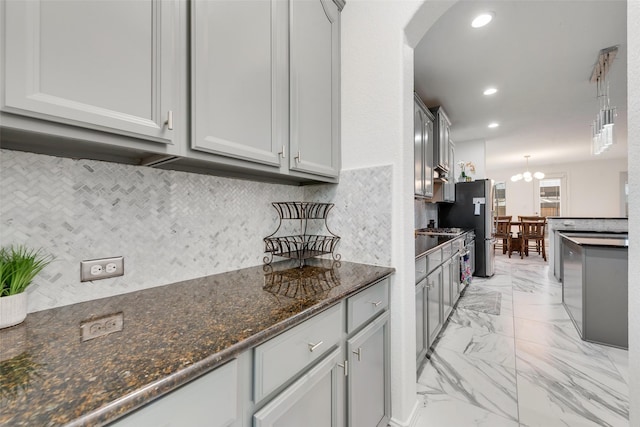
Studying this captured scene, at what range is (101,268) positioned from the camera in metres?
0.96

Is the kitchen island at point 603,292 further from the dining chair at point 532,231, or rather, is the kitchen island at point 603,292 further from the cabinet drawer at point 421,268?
the dining chair at point 532,231

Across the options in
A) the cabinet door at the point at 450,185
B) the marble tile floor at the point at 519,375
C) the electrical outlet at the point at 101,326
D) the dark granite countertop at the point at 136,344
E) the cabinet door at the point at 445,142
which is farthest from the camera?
the cabinet door at the point at 450,185

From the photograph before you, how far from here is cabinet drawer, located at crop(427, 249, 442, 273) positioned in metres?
2.05

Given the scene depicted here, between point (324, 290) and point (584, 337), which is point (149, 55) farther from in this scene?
point (584, 337)

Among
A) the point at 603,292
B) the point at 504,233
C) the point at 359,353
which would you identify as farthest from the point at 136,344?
the point at 504,233

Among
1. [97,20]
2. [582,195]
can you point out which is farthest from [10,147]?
[582,195]

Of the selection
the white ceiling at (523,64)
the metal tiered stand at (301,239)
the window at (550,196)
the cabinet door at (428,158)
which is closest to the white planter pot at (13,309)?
the metal tiered stand at (301,239)

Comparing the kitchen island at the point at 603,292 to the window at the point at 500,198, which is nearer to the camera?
the kitchen island at the point at 603,292

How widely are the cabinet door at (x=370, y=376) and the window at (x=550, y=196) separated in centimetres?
1014

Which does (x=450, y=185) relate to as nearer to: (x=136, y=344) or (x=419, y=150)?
(x=419, y=150)

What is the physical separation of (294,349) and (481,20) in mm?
2715

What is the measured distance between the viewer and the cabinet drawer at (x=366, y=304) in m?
1.13

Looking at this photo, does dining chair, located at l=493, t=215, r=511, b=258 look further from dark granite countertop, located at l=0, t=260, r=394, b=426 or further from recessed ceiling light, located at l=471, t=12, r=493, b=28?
dark granite countertop, located at l=0, t=260, r=394, b=426

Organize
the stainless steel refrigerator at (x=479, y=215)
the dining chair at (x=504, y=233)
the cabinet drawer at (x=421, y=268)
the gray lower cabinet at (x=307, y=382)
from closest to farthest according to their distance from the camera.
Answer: the gray lower cabinet at (x=307, y=382) < the cabinet drawer at (x=421, y=268) < the stainless steel refrigerator at (x=479, y=215) < the dining chair at (x=504, y=233)
